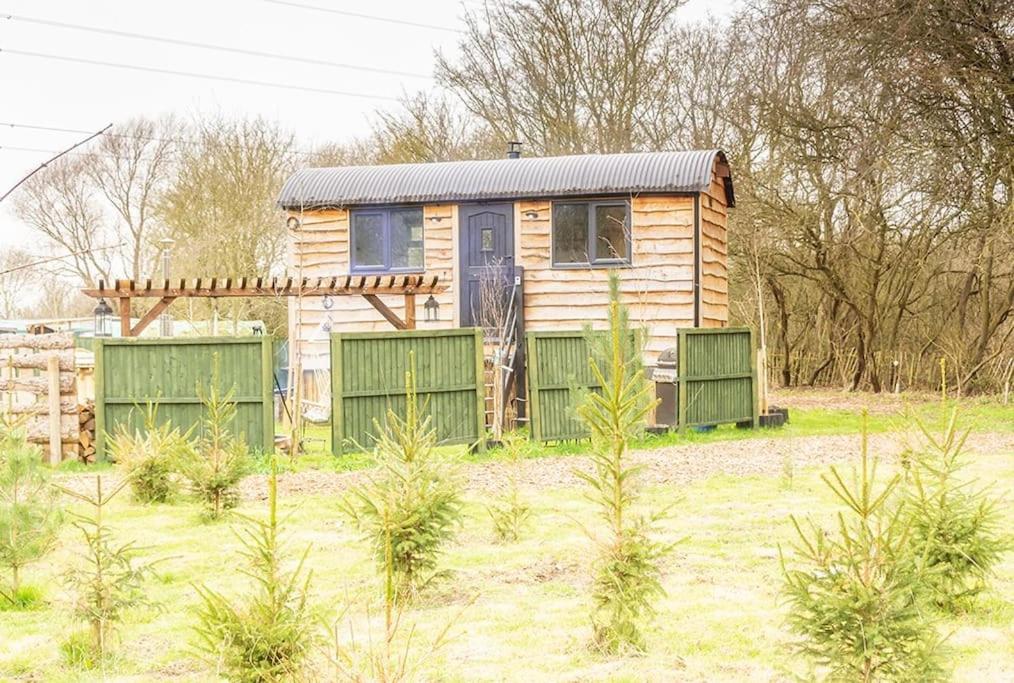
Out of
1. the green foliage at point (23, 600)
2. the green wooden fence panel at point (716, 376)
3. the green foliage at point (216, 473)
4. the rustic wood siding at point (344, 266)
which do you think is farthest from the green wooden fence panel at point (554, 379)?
the green foliage at point (23, 600)

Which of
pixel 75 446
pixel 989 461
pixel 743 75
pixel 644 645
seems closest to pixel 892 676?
pixel 644 645

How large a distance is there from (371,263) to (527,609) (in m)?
14.2

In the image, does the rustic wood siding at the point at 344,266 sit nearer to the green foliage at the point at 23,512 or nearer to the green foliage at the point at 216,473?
the green foliage at the point at 216,473

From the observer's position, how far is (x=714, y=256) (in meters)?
19.8

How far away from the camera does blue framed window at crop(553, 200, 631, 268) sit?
18.9 m

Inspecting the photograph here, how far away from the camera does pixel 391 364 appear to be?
14000 mm

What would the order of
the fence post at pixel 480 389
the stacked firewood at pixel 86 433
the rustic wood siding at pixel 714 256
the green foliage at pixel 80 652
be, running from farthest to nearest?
1. the rustic wood siding at pixel 714 256
2. the fence post at pixel 480 389
3. the stacked firewood at pixel 86 433
4. the green foliage at pixel 80 652

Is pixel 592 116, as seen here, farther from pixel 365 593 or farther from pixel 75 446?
pixel 365 593

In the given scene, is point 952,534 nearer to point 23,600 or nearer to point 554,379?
point 23,600

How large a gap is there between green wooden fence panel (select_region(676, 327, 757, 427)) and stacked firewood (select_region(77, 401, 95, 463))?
320 inches

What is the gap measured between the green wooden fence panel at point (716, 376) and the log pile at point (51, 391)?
27.4 ft

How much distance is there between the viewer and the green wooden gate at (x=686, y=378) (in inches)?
599

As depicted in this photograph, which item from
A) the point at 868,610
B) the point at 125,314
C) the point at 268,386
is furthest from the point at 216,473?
the point at 125,314

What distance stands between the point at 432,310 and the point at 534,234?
87.3 inches
